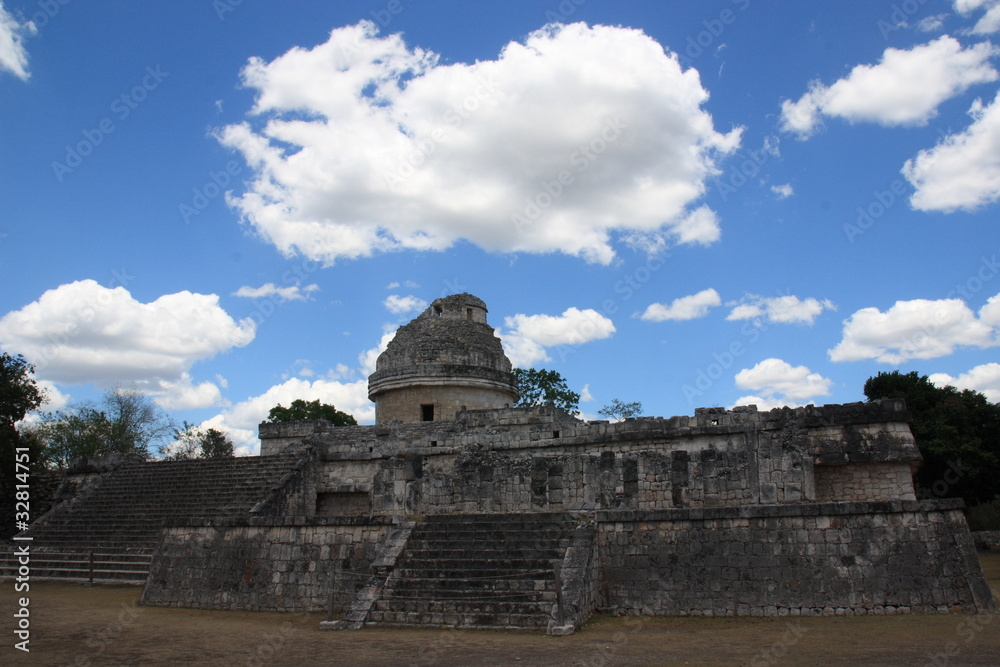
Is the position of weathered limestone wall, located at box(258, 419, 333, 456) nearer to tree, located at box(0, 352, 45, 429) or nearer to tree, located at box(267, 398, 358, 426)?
tree, located at box(0, 352, 45, 429)

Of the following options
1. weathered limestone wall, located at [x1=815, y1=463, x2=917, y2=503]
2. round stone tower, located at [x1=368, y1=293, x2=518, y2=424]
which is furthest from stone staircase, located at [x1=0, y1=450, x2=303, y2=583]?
weathered limestone wall, located at [x1=815, y1=463, x2=917, y2=503]

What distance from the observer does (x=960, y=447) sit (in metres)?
26.5

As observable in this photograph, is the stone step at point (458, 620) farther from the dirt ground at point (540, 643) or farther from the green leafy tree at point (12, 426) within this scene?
the green leafy tree at point (12, 426)

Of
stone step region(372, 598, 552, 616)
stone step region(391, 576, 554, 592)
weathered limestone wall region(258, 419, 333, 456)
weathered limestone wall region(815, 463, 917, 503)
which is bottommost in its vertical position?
stone step region(372, 598, 552, 616)

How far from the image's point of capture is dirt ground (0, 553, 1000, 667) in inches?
302

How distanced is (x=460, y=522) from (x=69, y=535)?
1366 centimetres

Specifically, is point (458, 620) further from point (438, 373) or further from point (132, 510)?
point (438, 373)

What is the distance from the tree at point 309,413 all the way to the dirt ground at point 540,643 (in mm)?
35959

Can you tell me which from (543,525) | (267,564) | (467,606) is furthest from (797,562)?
(267,564)

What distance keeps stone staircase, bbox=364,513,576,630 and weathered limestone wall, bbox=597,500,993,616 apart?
1203 millimetres

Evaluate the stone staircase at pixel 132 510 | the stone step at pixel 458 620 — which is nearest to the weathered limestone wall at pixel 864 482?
the stone step at pixel 458 620

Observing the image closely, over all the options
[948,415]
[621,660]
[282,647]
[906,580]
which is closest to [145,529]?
[282,647]

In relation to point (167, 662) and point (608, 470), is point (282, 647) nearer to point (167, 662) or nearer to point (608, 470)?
point (167, 662)

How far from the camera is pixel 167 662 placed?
809cm
